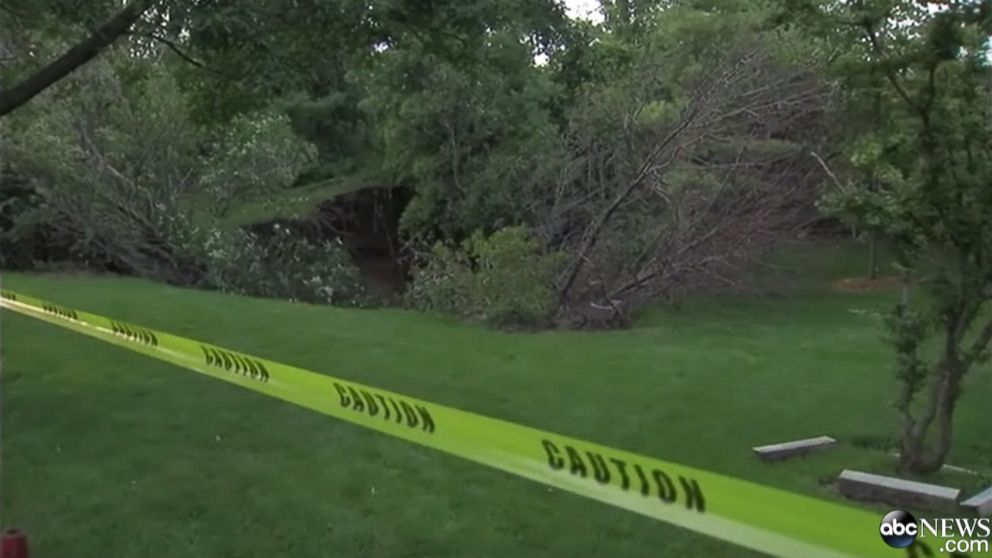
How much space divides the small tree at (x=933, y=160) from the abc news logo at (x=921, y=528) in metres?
1.10

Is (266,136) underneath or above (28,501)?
above

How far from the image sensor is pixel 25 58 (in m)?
9.48

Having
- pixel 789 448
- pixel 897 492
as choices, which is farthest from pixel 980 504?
pixel 789 448

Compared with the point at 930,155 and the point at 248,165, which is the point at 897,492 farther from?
the point at 248,165

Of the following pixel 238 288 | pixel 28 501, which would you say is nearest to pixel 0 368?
pixel 28 501

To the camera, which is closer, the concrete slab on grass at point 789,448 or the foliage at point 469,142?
the concrete slab on grass at point 789,448

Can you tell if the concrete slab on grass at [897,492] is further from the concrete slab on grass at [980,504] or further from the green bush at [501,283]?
the green bush at [501,283]

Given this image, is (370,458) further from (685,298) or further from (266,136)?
(266,136)

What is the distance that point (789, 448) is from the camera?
6.77 meters

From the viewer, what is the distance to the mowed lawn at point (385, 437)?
17.3ft

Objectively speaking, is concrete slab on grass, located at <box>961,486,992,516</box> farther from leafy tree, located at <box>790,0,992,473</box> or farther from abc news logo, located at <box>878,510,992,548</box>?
leafy tree, located at <box>790,0,992,473</box>

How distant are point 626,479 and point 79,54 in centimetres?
502

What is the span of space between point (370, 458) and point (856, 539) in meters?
4.09

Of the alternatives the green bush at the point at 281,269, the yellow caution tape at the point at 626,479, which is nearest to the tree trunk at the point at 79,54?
the yellow caution tape at the point at 626,479
